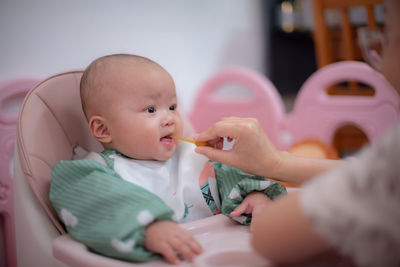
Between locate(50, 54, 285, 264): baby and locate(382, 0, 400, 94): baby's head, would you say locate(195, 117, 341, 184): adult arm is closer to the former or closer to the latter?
locate(50, 54, 285, 264): baby

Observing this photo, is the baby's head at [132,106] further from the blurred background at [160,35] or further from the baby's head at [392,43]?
the baby's head at [392,43]

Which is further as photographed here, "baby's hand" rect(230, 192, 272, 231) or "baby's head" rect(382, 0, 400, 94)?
"baby's hand" rect(230, 192, 272, 231)

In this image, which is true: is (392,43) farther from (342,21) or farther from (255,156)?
(342,21)

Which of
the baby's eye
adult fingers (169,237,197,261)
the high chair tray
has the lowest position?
the high chair tray

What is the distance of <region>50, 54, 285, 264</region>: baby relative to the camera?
25.9 inches

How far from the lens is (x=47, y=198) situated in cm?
72

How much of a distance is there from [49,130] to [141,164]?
0.21 metres

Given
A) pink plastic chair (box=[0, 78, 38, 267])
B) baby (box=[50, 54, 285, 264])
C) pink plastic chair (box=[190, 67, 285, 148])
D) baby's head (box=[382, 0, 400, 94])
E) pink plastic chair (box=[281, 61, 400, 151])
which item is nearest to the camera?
baby's head (box=[382, 0, 400, 94])

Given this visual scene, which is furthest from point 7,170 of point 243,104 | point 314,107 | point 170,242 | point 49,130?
point 314,107

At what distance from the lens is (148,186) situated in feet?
2.58

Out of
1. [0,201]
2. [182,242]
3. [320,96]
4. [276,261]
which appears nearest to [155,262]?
[182,242]

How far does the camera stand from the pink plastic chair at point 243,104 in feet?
4.88

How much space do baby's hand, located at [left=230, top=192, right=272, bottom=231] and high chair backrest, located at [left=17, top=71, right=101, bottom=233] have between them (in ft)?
1.13

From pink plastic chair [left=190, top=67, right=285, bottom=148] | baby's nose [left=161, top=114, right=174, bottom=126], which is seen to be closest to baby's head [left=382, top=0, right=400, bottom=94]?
baby's nose [left=161, top=114, right=174, bottom=126]
